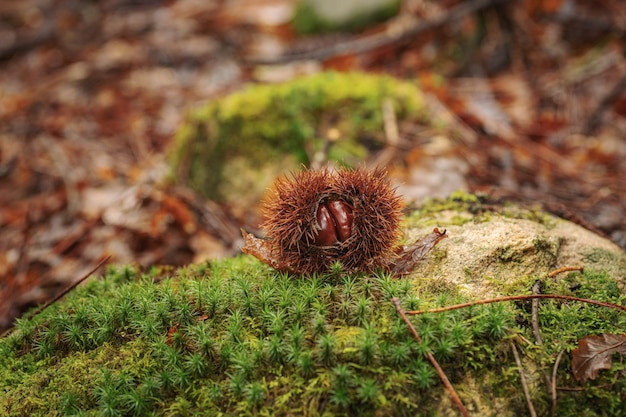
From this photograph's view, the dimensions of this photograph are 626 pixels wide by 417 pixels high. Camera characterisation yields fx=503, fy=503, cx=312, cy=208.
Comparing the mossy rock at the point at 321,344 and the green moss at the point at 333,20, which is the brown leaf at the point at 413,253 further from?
the green moss at the point at 333,20

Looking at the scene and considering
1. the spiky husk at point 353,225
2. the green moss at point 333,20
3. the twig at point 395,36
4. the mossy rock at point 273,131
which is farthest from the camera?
the green moss at point 333,20

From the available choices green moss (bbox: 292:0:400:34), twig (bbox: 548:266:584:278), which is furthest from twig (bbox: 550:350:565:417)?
green moss (bbox: 292:0:400:34)

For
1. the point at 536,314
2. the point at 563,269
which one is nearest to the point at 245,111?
the point at 563,269

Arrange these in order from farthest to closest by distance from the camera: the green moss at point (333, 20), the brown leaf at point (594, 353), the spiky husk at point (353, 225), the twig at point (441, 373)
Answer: the green moss at point (333, 20)
the spiky husk at point (353, 225)
the brown leaf at point (594, 353)
the twig at point (441, 373)

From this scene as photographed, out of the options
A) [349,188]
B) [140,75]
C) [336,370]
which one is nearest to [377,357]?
[336,370]

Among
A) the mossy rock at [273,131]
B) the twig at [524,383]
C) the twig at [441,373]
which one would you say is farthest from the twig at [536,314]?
the mossy rock at [273,131]

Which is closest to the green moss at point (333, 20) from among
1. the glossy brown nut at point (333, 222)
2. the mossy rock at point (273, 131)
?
the mossy rock at point (273, 131)

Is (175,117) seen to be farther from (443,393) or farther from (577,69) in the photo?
(443,393)

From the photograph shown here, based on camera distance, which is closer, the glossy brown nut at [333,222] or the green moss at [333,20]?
the glossy brown nut at [333,222]

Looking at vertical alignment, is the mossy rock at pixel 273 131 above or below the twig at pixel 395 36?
below

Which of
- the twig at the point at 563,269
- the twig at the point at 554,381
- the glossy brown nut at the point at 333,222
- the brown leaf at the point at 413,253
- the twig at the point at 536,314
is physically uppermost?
the glossy brown nut at the point at 333,222
